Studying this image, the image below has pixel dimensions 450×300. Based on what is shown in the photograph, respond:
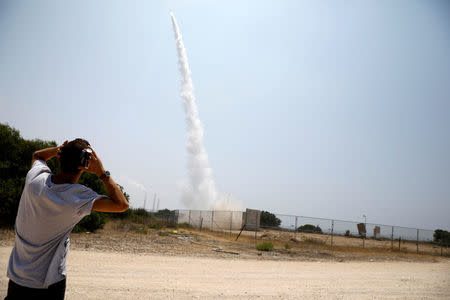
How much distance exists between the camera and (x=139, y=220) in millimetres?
36156

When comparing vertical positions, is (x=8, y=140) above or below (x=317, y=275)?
above

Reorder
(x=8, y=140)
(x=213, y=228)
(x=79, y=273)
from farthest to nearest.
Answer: (x=213, y=228), (x=8, y=140), (x=79, y=273)

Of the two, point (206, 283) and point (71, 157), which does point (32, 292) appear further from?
point (206, 283)

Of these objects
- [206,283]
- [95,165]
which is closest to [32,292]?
[95,165]

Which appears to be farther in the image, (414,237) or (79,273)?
(414,237)

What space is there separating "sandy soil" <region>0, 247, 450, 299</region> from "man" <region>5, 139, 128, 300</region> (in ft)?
13.7

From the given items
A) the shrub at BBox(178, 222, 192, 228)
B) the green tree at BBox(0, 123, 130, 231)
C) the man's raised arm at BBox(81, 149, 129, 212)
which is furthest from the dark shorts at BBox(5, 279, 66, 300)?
the shrub at BBox(178, 222, 192, 228)

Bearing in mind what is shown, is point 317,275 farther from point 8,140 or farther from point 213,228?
point 213,228

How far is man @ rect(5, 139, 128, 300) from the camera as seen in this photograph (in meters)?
2.03

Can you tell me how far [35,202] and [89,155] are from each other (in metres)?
0.44

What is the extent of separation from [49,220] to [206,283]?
6.45 metres

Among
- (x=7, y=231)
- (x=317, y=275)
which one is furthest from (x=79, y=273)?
(x=7, y=231)

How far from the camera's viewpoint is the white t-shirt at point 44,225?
2023 mm

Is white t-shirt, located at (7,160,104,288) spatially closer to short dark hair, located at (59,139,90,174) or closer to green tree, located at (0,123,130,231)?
short dark hair, located at (59,139,90,174)
